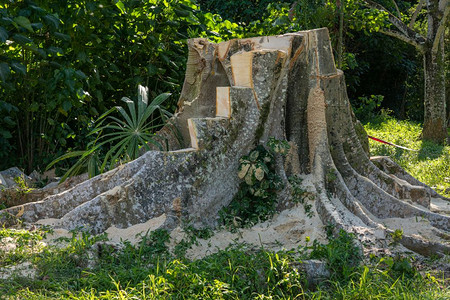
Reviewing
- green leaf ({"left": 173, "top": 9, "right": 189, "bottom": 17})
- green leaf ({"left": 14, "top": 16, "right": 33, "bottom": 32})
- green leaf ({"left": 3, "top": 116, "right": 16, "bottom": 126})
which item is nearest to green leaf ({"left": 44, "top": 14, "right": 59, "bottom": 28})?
green leaf ({"left": 14, "top": 16, "right": 33, "bottom": 32})

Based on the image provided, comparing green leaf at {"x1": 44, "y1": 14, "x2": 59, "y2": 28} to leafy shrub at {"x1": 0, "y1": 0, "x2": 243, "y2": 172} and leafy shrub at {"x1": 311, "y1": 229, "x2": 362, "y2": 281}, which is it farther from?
leafy shrub at {"x1": 311, "y1": 229, "x2": 362, "y2": 281}

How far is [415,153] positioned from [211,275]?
7.26 m

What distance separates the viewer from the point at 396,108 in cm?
1741

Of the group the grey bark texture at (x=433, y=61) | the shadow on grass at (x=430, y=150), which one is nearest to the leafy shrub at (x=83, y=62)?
the shadow on grass at (x=430, y=150)

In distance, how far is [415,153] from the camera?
10555mm

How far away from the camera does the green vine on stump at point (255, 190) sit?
530cm


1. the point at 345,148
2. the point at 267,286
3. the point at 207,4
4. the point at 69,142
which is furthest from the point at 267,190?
the point at 207,4

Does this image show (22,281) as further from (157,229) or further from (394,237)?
(394,237)

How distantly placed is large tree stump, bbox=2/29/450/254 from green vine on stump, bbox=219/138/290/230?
93mm

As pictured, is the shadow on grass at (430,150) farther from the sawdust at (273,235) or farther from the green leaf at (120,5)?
the sawdust at (273,235)

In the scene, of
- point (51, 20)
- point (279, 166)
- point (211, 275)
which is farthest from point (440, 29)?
point (211, 275)

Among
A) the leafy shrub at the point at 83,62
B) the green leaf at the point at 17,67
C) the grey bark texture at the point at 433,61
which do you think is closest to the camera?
the green leaf at the point at 17,67

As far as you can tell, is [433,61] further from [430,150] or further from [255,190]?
[255,190]

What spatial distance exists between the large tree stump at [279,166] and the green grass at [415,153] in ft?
7.22
